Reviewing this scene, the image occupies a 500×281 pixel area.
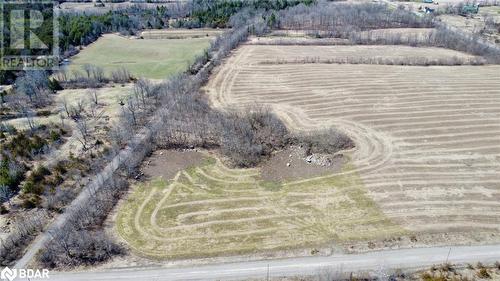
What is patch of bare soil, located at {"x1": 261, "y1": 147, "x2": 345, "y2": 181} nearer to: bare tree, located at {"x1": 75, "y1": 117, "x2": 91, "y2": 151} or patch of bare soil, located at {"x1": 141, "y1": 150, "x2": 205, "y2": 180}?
patch of bare soil, located at {"x1": 141, "y1": 150, "x2": 205, "y2": 180}

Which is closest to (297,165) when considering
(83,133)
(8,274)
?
(83,133)

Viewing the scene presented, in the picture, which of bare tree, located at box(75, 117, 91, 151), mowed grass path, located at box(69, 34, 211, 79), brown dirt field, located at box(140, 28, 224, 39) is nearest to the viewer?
bare tree, located at box(75, 117, 91, 151)

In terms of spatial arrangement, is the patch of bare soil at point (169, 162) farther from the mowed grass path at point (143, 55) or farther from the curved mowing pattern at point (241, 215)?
the mowed grass path at point (143, 55)

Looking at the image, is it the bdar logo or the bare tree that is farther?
the bare tree

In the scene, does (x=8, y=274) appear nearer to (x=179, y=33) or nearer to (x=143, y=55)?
(x=143, y=55)

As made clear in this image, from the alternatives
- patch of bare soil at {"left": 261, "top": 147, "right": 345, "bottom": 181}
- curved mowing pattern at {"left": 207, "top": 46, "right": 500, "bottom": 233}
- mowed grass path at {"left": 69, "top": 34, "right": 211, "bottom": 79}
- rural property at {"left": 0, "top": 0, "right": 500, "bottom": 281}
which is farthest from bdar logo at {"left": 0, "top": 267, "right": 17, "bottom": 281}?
mowed grass path at {"left": 69, "top": 34, "right": 211, "bottom": 79}

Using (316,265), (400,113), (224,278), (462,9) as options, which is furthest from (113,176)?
(462,9)

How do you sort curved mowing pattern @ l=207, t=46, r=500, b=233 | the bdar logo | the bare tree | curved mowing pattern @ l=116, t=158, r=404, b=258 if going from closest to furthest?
1. the bdar logo
2. curved mowing pattern @ l=116, t=158, r=404, b=258
3. curved mowing pattern @ l=207, t=46, r=500, b=233
4. the bare tree

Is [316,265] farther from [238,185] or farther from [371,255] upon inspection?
[238,185]
